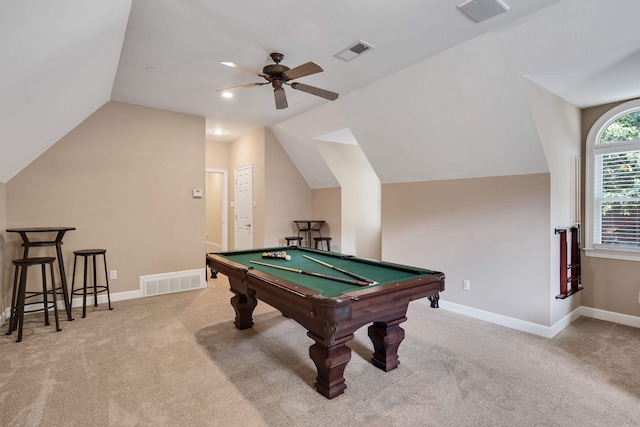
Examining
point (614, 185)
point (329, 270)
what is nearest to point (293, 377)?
point (329, 270)

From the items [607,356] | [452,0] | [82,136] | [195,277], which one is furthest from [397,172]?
[82,136]

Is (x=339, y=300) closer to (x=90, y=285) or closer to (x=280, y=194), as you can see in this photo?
(x=90, y=285)

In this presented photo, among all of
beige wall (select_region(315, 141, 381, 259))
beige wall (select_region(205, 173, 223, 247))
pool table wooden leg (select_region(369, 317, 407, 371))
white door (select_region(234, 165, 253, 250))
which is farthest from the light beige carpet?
beige wall (select_region(205, 173, 223, 247))

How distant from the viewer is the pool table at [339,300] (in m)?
1.93

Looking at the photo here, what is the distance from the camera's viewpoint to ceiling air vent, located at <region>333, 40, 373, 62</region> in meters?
2.89

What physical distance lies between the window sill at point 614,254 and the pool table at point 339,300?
2615 mm

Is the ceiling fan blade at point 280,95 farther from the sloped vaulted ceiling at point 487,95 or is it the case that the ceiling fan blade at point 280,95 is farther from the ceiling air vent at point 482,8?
the ceiling air vent at point 482,8

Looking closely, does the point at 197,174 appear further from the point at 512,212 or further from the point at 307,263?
the point at 512,212

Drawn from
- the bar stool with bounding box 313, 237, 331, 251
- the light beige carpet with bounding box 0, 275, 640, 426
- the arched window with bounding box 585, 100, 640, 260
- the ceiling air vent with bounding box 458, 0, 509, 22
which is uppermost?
the ceiling air vent with bounding box 458, 0, 509, 22

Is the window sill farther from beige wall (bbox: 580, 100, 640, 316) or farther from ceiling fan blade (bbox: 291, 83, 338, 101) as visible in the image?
ceiling fan blade (bbox: 291, 83, 338, 101)

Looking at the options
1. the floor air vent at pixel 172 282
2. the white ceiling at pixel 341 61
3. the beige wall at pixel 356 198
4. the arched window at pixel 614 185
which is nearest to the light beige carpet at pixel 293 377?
the arched window at pixel 614 185

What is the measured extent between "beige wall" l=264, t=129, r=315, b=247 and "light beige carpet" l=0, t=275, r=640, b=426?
104 inches

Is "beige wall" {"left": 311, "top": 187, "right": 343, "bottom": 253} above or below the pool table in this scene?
above

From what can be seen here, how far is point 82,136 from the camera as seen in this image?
4207 millimetres
